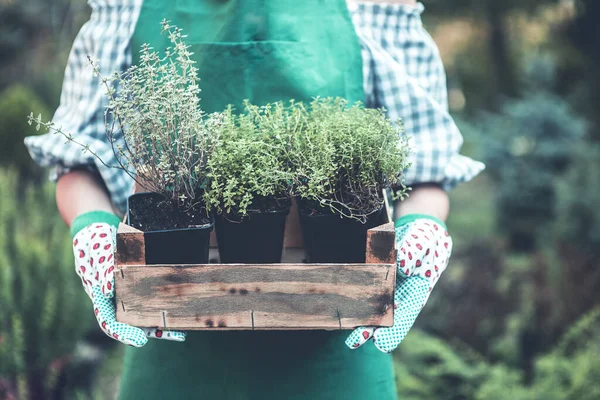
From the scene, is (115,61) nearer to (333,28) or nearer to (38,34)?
(333,28)

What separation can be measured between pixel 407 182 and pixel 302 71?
14.0 inches

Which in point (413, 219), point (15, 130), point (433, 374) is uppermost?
point (413, 219)

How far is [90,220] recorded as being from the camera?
1346mm

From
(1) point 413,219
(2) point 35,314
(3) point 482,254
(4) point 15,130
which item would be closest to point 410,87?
(1) point 413,219

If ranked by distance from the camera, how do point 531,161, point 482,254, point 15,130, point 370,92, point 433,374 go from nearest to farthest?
Answer: point 370,92, point 433,374, point 15,130, point 482,254, point 531,161

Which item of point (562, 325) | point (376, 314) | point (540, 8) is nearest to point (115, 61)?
point (376, 314)

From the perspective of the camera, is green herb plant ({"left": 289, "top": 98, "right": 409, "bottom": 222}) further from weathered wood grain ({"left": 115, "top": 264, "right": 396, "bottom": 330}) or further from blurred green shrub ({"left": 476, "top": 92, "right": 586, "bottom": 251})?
blurred green shrub ({"left": 476, "top": 92, "right": 586, "bottom": 251})

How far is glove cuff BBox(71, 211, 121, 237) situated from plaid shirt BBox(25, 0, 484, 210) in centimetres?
9

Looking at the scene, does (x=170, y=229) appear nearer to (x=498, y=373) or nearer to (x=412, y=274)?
(x=412, y=274)

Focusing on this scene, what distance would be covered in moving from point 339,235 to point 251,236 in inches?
6.6

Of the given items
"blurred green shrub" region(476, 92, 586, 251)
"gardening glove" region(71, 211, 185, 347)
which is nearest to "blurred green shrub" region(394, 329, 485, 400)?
"gardening glove" region(71, 211, 185, 347)

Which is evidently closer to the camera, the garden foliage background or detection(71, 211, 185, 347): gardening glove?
detection(71, 211, 185, 347): gardening glove

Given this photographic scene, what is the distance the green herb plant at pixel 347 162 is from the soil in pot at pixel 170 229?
0.20 meters

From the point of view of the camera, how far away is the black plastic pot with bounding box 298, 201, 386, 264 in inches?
46.3
